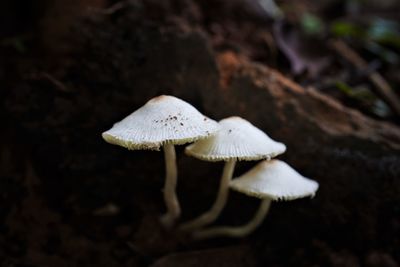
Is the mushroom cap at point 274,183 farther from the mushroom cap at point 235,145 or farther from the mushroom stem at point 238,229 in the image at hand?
the mushroom stem at point 238,229

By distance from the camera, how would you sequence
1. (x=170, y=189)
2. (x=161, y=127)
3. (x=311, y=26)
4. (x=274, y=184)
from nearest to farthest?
(x=161, y=127) < (x=274, y=184) < (x=170, y=189) < (x=311, y=26)

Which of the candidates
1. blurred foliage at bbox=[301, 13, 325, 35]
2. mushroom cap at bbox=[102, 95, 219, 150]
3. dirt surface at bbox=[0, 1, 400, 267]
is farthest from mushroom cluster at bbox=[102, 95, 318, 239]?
blurred foliage at bbox=[301, 13, 325, 35]

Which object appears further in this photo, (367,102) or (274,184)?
(367,102)

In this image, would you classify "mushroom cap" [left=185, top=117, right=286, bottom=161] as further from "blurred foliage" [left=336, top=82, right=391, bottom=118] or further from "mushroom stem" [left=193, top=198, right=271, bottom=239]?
"blurred foliage" [left=336, top=82, right=391, bottom=118]

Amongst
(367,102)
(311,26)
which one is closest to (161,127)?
(367,102)

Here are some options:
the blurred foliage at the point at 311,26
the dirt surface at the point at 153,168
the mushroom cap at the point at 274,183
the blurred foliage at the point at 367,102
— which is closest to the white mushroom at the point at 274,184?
the mushroom cap at the point at 274,183

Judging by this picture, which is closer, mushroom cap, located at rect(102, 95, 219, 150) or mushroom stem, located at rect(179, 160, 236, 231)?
mushroom cap, located at rect(102, 95, 219, 150)

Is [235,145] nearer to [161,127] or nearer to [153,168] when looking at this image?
[161,127]
